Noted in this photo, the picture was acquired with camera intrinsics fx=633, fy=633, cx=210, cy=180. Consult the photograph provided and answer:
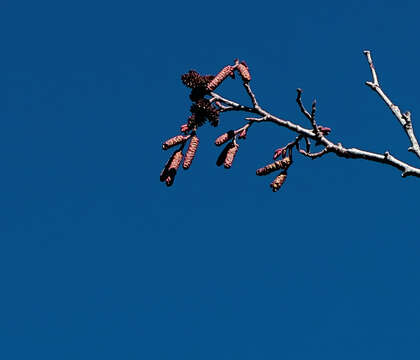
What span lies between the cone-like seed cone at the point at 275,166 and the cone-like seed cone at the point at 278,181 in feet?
0.21

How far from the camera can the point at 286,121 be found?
5.27 m

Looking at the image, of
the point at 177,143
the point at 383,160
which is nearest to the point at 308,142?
the point at 383,160

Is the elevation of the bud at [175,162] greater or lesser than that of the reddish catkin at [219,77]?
lesser

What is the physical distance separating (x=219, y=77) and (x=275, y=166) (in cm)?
90

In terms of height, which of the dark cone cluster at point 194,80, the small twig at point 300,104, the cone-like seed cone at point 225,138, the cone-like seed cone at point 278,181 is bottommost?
the cone-like seed cone at point 278,181

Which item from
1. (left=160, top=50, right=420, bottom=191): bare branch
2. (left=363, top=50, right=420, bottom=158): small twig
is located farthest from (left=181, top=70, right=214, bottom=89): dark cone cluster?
(left=363, top=50, right=420, bottom=158): small twig

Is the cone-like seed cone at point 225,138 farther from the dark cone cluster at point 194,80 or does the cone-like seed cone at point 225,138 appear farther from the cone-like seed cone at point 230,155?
the dark cone cluster at point 194,80

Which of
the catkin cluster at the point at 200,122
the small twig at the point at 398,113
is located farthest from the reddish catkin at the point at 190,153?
the small twig at the point at 398,113

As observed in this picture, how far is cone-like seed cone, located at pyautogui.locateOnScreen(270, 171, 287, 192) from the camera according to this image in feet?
17.6

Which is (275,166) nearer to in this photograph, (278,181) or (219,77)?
(278,181)

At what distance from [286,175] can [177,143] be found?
39.2 inches

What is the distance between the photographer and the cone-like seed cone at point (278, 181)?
535 cm

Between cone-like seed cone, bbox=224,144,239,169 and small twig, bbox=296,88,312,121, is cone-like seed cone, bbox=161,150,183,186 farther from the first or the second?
small twig, bbox=296,88,312,121

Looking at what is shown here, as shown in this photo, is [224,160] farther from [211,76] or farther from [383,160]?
[383,160]
